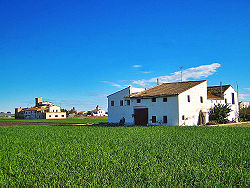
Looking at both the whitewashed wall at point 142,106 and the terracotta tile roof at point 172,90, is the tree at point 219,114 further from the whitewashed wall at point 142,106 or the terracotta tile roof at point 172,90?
the whitewashed wall at point 142,106

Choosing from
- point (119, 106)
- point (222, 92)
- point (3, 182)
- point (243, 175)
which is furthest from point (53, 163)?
point (222, 92)

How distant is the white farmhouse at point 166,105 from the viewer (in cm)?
2622

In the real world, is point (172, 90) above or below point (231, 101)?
above

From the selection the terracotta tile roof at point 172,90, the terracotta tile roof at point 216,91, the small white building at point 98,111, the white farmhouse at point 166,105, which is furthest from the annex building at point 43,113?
the terracotta tile roof at point 216,91

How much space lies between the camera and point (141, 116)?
30.0 m

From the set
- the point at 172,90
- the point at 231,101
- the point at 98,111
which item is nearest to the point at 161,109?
the point at 172,90

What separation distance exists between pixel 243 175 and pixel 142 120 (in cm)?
2400

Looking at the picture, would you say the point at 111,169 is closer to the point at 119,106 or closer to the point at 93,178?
the point at 93,178

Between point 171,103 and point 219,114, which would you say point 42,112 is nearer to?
point 171,103

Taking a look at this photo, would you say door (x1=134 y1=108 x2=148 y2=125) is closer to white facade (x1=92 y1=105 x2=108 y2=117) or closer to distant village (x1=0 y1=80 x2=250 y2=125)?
distant village (x1=0 y1=80 x2=250 y2=125)

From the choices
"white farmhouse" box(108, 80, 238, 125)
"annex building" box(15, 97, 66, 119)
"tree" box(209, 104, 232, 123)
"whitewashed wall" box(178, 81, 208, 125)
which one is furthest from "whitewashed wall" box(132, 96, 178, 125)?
"annex building" box(15, 97, 66, 119)

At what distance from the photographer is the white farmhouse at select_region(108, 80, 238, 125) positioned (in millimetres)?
26223

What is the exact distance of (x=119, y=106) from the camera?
110 feet

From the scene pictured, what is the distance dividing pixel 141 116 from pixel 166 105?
455 cm
